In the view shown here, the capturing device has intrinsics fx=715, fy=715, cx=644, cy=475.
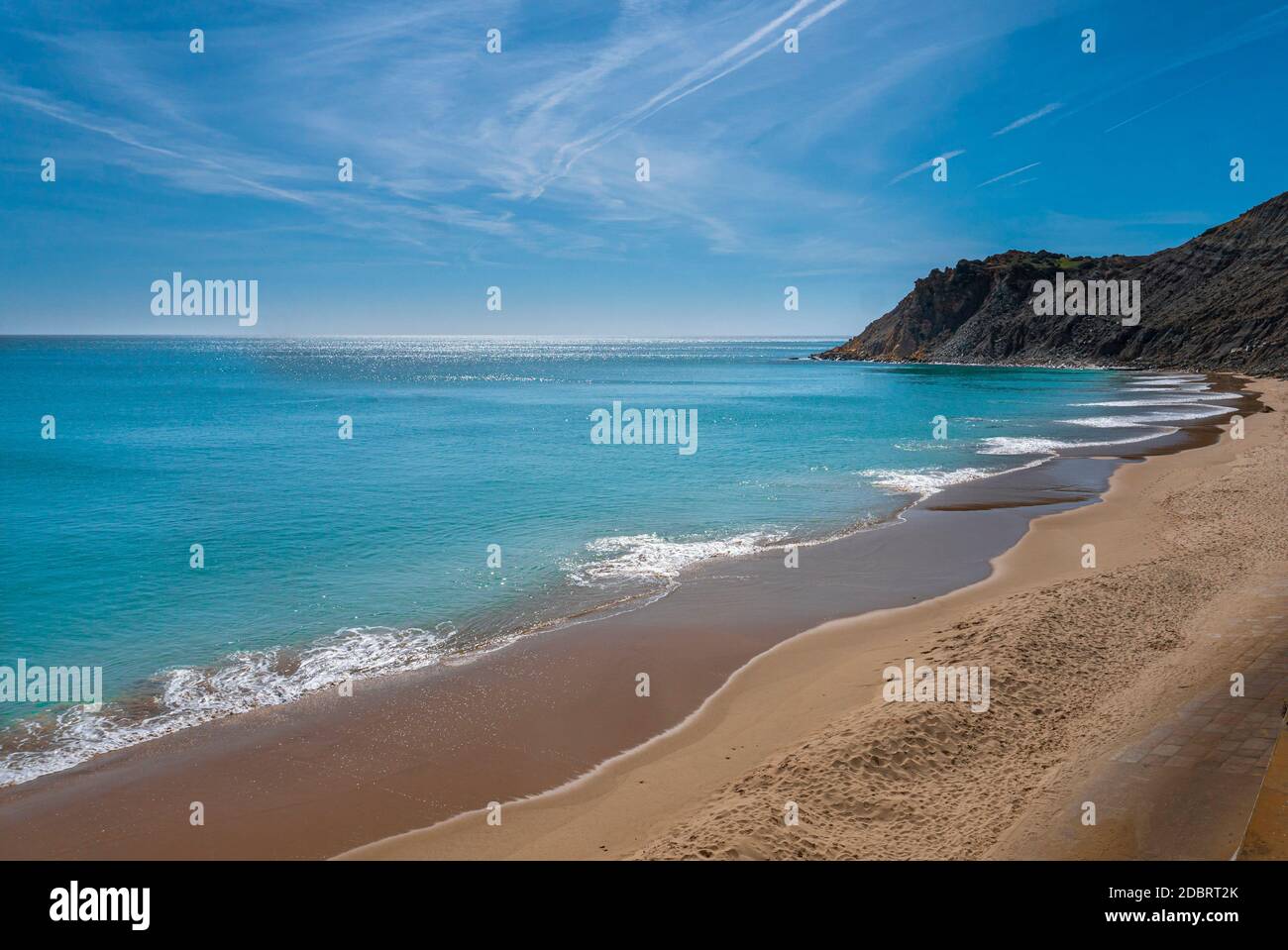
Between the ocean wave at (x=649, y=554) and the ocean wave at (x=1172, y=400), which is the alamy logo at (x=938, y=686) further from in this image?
the ocean wave at (x=1172, y=400)

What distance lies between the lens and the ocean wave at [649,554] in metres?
17.4

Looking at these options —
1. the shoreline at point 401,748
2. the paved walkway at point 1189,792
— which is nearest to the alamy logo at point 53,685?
the shoreline at point 401,748

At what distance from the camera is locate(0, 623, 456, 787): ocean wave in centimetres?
1003

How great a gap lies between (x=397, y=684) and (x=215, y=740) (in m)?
2.63

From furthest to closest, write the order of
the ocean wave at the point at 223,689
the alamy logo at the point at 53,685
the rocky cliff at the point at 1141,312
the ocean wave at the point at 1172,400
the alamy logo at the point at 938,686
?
the rocky cliff at the point at 1141,312
the ocean wave at the point at 1172,400
the alamy logo at the point at 53,685
the ocean wave at the point at 223,689
the alamy logo at the point at 938,686

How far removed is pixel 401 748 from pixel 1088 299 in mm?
150536

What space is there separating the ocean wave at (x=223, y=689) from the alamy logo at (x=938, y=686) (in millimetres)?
7768

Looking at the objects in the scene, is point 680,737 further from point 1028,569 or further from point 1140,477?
point 1140,477

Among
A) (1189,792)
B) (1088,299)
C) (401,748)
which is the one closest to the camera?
(1189,792)

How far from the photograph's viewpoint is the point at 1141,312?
114 meters

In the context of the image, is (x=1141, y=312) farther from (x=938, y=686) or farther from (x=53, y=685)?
(x=53, y=685)

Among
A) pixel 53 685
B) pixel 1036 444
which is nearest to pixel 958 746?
pixel 53 685

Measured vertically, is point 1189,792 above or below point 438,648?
above
